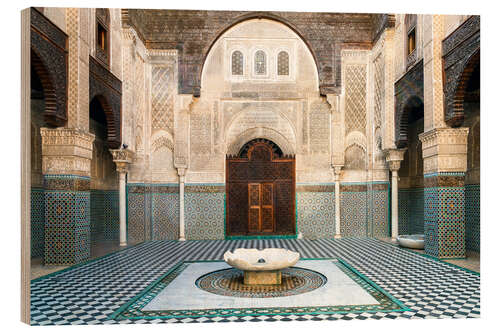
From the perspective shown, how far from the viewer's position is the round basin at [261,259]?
405 centimetres

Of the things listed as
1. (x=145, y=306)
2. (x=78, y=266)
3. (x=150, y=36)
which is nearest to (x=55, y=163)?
(x=78, y=266)

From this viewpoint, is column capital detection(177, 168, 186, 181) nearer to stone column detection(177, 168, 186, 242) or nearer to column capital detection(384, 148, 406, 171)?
stone column detection(177, 168, 186, 242)

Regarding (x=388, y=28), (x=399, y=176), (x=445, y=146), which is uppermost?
(x=388, y=28)

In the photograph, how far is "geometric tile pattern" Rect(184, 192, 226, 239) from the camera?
770 cm

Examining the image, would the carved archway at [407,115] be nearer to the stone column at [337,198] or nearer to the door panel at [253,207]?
the stone column at [337,198]

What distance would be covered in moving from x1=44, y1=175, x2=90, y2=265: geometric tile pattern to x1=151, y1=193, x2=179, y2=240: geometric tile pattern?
2.69 m

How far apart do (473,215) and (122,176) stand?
612cm

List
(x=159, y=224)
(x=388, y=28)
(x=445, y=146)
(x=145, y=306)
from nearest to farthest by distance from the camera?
(x=145, y=306)
(x=445, y=146)
(x=388, y=28)
(x=159, y=224)

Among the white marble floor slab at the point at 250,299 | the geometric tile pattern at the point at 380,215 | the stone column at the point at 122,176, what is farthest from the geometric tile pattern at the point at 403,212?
the stone column at the point at 122,176

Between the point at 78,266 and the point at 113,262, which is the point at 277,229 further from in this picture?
the point at 78,266

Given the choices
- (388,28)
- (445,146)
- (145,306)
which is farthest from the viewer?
(388,28)

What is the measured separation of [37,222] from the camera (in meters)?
5.64

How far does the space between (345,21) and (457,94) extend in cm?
359

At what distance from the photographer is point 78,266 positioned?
493 cm
